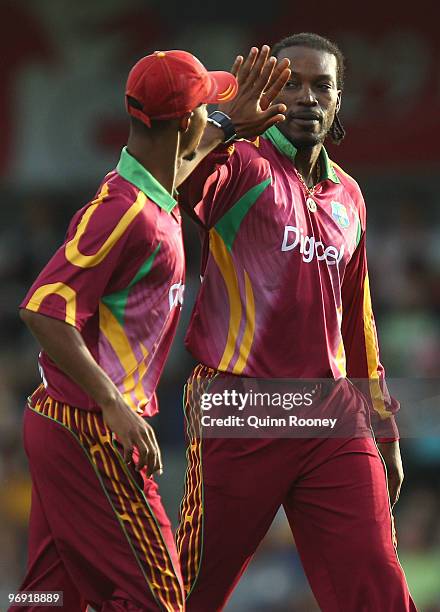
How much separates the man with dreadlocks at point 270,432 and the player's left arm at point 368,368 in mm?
286

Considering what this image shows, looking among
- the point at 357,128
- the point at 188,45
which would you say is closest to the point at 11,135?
the point at 188,45

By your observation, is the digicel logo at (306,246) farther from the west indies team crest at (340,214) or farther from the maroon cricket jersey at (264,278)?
the west indies team crest at (340,214)

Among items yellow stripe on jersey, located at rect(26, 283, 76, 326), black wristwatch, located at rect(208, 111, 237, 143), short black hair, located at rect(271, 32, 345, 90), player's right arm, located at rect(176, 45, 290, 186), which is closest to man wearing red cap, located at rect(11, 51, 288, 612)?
yellow stripe on jersey, located at rect(26, 283, 76, 326)

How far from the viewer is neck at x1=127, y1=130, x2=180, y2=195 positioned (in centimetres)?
402

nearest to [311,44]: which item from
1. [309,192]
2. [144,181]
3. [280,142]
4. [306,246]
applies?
[280,142]

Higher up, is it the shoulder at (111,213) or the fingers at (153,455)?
the shoulder at (111,213)

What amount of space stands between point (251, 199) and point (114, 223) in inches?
37.1

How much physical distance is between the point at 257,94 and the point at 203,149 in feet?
1.18

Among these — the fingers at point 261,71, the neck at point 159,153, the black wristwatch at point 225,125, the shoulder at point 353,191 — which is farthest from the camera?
the shoulder at point 353,191

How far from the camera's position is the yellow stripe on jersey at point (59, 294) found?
378cm

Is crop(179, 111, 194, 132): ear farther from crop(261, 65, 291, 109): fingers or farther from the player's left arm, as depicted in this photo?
the player's left arm

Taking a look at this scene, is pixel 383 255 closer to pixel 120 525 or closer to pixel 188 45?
pixel 188 45

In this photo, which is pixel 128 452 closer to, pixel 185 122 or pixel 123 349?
pixel 123 349

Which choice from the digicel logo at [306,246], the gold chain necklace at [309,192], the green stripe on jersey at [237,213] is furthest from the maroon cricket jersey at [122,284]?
the gold chain necklace at [309,192]
